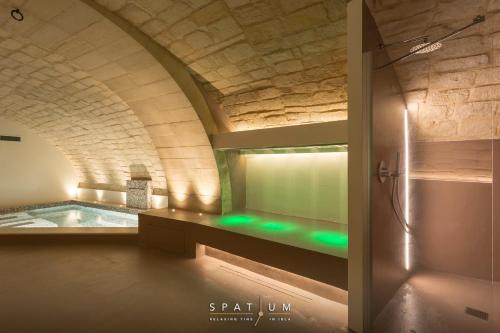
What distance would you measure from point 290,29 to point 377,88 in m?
1.19

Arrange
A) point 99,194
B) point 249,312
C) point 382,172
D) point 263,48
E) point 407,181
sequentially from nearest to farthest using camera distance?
point 382,172
point 249,312
point 263,48
point 407,181
point 99,194

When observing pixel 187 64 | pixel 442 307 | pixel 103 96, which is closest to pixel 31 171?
pixel 103 96

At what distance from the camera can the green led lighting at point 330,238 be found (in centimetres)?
294

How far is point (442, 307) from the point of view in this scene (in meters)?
2.56

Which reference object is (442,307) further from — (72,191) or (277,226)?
(72,191)

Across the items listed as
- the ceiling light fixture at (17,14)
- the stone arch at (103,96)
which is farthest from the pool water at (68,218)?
the ceiling light fixture at (17,14)

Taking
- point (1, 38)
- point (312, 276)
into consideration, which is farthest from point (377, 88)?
point (1, 38)

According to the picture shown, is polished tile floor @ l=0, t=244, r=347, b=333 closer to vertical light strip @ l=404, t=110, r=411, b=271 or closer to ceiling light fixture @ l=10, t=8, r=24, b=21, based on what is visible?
vertical light strip @ l=404, t=110, r=411, b=271

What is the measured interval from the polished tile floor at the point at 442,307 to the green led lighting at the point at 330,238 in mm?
755

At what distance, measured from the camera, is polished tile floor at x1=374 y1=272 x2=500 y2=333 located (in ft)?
7.41

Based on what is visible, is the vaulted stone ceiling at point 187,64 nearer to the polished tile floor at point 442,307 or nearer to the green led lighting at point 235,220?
the green led lighting at point 235,220

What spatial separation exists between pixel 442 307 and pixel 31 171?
11.7m

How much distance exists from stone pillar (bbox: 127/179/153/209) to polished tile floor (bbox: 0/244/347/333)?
3.52 meters

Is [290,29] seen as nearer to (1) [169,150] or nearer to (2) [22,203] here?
(1) [169,150]
